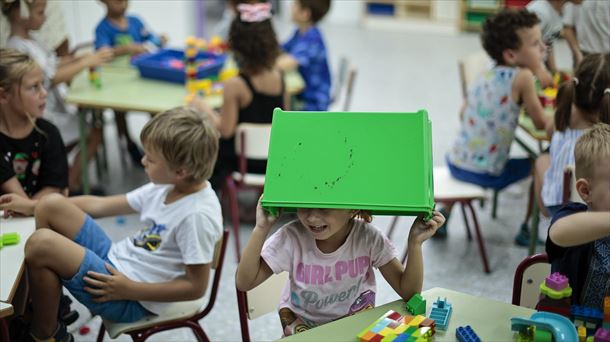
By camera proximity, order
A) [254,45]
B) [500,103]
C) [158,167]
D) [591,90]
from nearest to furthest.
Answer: [158,167] < [591,90] < [500,103] < [254,45]

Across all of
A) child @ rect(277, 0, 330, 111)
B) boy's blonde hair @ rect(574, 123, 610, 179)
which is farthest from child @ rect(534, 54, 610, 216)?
child @ rect(277, 0, 330, 111)

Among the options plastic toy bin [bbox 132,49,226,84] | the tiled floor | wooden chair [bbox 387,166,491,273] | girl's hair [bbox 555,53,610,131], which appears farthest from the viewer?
plastic toy bin [bbox 132,49,226,84]

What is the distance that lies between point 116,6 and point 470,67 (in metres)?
2.06

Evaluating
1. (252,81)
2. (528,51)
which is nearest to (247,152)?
(252,81)

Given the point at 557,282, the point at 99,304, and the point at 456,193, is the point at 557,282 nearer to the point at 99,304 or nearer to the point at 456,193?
the point at 99,304

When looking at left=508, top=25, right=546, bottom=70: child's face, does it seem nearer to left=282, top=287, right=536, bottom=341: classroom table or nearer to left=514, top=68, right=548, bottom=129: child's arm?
left=514, top=68, right=548, bottom=129: child's arm

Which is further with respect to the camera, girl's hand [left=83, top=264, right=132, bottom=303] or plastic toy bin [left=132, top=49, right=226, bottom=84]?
plastic toy bin [left=132, top=49, right=226, bottom=84]

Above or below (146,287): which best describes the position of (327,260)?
above

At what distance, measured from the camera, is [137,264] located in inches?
91.1

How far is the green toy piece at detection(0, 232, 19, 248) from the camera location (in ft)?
7.25

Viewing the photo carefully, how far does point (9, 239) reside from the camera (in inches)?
87.4

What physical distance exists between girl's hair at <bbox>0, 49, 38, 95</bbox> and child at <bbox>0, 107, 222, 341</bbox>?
61 centimetres

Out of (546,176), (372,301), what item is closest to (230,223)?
(546,176)

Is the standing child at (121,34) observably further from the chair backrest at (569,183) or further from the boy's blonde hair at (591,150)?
the boy's blonde hair at (591,150)
